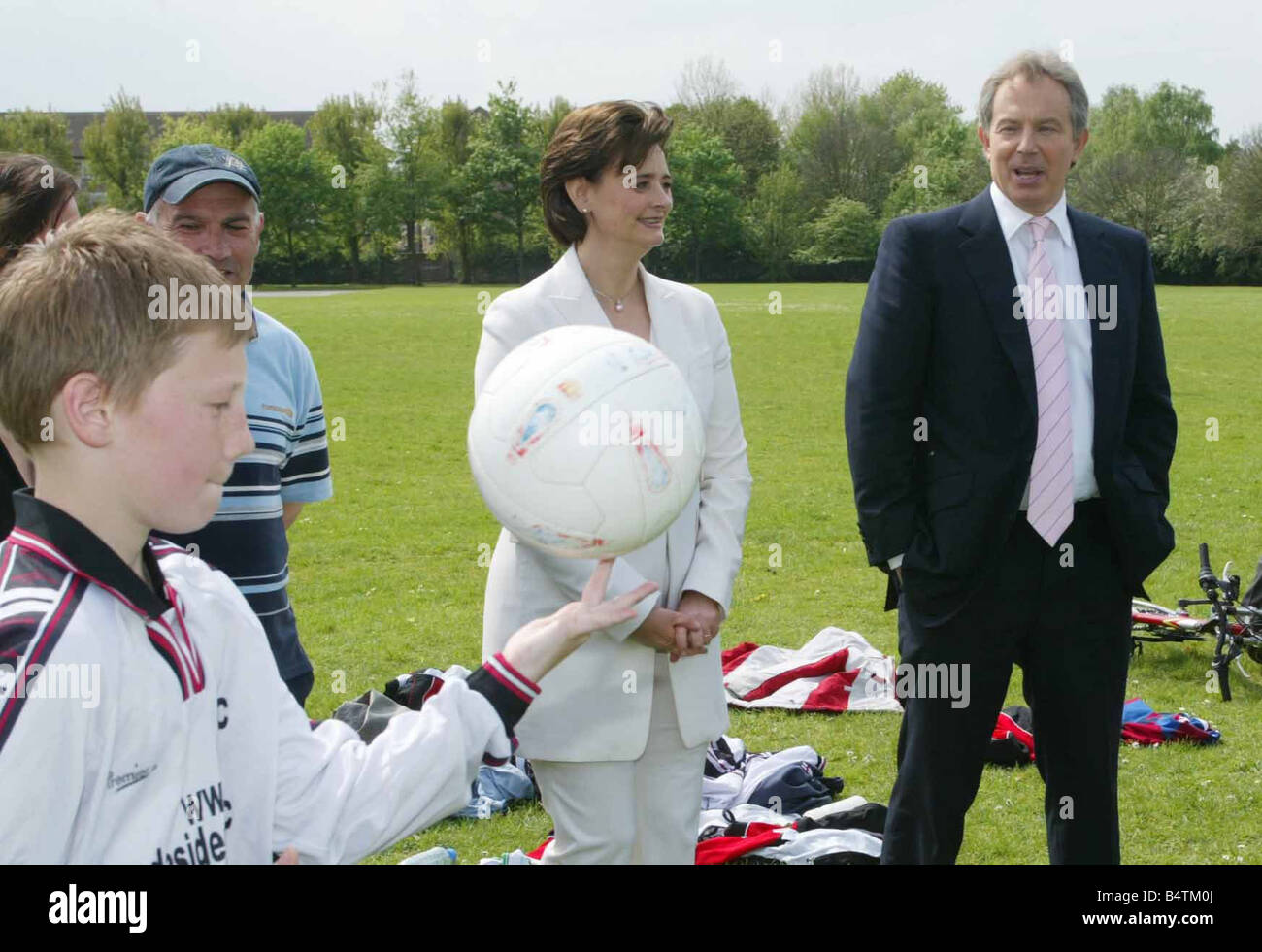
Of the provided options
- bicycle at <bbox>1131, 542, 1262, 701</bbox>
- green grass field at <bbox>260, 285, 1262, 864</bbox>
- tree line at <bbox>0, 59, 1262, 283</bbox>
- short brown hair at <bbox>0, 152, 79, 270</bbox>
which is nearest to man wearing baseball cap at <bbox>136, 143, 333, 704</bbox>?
short brown hair at <bbox>0, 152, 79, 270</bbox>

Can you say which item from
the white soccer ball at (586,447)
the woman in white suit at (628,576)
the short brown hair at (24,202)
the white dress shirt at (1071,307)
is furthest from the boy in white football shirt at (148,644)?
the white dress shirt at (1071,307)

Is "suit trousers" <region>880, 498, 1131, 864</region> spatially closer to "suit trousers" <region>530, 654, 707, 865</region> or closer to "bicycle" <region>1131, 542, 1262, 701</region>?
"suit trousers" <region>530, 654, 707, 865</region>

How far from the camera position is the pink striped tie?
4.09 meters

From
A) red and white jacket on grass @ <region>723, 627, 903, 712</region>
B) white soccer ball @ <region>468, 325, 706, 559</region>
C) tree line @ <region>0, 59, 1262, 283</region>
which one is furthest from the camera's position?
tree line @ <region>0, 59, 1262, 283</region>

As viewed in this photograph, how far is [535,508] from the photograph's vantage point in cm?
256

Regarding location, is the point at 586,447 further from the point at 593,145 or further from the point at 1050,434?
the point at 1050,434

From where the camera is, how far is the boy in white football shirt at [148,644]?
1777 mm

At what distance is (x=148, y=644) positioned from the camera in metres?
1.95

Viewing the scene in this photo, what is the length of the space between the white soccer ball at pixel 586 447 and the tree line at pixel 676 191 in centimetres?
6281

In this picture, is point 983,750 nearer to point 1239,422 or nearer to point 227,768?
point 227,768

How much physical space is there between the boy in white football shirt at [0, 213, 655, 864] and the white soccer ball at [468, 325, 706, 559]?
0.30 metres

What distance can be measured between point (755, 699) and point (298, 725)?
5.22 metres
